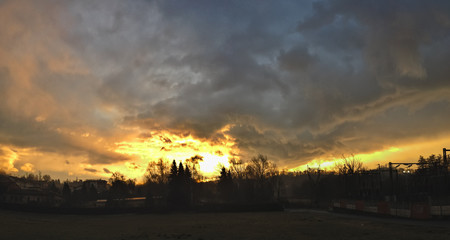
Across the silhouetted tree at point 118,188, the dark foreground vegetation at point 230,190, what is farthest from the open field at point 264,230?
the silhouetted tree at point 118,188

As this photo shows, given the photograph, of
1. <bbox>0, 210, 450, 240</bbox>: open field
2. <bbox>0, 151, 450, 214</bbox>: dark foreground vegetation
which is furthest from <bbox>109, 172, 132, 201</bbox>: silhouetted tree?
<bbox>0, 210, 450, 240</bbox>: open field

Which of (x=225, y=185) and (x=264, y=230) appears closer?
(x=264, y=230)

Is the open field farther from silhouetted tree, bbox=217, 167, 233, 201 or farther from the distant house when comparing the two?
the distant house

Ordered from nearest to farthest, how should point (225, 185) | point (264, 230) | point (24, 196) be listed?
point (264, 230), point (24, 196), point (225, 185)

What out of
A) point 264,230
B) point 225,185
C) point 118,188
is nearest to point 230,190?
point 225,185

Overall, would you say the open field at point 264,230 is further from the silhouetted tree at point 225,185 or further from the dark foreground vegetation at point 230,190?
the silhouetted tree at point 225,185

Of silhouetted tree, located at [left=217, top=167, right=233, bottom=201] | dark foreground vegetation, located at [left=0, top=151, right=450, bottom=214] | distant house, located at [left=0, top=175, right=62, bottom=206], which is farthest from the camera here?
silhouetted tree, located at [left=217, top=167, right=233, bottom=201]

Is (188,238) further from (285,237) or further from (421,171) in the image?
(421,171)

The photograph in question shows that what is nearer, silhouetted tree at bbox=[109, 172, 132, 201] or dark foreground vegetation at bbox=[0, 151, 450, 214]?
dark foreground vegetation at bbox=[0, 151, 450, 214]

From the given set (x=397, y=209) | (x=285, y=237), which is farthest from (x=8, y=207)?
(x=397, y=209)

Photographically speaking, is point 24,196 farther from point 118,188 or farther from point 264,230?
point 264,230

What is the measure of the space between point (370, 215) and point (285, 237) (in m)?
25.7

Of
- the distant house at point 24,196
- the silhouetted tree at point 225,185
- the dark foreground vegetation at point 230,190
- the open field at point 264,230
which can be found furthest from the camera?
the silhouetted tree at point 225,185

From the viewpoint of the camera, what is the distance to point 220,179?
129 m
